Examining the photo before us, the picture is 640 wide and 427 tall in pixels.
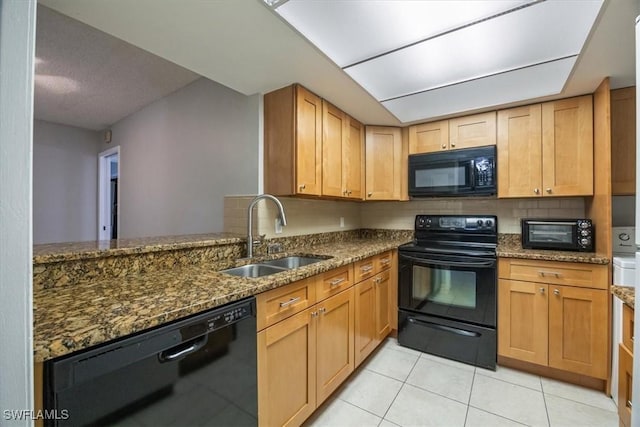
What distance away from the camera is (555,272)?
195cm

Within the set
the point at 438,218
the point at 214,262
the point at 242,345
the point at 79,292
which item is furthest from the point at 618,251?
the point at 79,292

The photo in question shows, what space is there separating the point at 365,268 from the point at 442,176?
3.98 ft

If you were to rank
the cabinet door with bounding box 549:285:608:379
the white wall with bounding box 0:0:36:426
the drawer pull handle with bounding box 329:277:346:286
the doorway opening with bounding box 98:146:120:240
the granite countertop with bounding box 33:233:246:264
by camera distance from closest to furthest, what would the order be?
the white wall with bounding box 0:0:36:426 → the granite countertop with bounding box 33:233:246:264 → the drawer pull handle with bounding box 329:277:346:286 → the cabinet door with bounding box 549:285:608:379 → the doorway opening with bounding box 98:146:120:240

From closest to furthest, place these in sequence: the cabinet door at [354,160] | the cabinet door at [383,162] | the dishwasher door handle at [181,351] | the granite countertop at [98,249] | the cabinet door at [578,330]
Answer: the dishwasher door handle at [181,351] → the granite countertop at [98,249] → the cabinet door at [578,330] → the cabinet door at [354,160] → the cabinet door at [383,162]

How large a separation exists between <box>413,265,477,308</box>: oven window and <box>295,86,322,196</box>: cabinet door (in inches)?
45.1

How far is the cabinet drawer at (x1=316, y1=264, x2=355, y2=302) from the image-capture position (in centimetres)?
159

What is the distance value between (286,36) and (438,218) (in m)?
2.20

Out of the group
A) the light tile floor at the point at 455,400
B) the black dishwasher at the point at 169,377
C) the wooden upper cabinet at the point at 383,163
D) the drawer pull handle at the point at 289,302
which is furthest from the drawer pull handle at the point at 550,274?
the black dishwasher at the point at 169,377

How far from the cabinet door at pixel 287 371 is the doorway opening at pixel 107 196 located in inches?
166

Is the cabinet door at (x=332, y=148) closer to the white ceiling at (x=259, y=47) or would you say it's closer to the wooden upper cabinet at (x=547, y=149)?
the white ceiling at (x=259, y=47)

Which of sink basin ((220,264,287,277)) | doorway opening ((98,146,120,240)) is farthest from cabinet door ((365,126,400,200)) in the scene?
doorway opening ((98,146,120,240))

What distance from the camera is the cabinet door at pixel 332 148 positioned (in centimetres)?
225

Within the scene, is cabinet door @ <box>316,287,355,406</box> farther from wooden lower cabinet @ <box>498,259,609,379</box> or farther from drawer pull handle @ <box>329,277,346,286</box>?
wooden lower cabinet @ <box>498,259,609,379</box>

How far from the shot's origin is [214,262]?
1729mm
